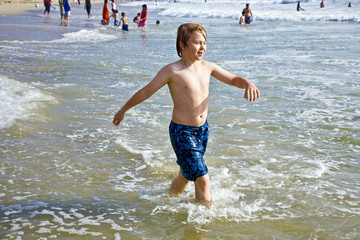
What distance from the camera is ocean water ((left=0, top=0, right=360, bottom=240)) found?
363 cm

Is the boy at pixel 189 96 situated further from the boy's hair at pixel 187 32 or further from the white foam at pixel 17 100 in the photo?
the white foam at pixel 17 100

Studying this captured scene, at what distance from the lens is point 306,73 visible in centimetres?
1106

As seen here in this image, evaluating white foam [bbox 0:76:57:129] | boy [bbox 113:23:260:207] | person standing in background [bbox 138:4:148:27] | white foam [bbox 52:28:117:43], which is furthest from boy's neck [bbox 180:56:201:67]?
person standing in background [bbox 138:4:148:27]

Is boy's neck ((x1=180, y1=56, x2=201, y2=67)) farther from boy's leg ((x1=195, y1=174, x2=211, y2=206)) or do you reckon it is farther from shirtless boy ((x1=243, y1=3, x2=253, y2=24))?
shirtless boy ((x1=243, y1=3, x2=253, y2=24))

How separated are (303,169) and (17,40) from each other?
48.5 feet

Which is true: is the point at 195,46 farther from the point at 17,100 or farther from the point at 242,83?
the point at 17,100

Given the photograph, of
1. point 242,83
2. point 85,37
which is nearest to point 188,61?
point 242,83

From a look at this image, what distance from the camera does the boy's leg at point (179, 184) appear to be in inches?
158

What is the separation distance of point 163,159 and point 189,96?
1673 mm

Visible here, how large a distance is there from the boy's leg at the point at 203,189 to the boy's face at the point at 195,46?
1020mm

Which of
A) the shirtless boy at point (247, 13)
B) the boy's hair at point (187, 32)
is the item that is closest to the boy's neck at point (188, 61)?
the boy's hair at point (187, 32)

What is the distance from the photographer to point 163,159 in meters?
5.22

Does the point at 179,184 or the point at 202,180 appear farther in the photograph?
the point at 179,184

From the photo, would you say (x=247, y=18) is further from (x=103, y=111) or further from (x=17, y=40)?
(x=103, y=111)
